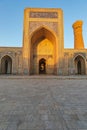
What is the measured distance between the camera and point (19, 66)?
44.1 ft

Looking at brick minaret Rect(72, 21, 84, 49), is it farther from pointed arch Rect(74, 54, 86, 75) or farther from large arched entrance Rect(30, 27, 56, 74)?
large arched entrance Rect(30, 27, 56, 74)

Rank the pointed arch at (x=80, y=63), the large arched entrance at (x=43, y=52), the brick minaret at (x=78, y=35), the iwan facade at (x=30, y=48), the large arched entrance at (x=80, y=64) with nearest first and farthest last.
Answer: the iwan facade at (x=30, y=48) → the pointed arch at (x=80, y=63) → the large arched entrance at (x=80, y=64) → the large arched entrance at (x=43, y=52) → the brick minaret at (x=78, y=35)

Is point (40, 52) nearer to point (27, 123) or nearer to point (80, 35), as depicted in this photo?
point (80, 35)

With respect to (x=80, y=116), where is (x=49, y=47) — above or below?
above

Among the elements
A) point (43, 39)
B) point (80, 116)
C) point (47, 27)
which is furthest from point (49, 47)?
point (80, 116)

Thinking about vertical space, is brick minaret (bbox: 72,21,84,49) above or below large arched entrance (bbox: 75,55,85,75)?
above

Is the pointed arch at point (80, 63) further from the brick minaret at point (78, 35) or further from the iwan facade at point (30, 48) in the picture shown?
the brick minaret at point (78, 35)

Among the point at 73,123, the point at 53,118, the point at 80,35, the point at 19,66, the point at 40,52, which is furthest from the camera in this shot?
the point at 80,35

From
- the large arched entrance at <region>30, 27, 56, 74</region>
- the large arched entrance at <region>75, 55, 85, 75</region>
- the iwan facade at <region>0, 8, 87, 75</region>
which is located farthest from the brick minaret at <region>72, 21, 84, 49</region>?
the large arched entrance at <region>30, 27, 56, 74</region>

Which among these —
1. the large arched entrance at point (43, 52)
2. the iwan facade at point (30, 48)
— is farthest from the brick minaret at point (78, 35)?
the large arched entrance at point (43, 52)

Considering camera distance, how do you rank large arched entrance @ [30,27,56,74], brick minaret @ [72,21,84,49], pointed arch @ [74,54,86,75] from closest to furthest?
pointed arch @ [74,54,86,75]
large arched entrance @ [30,27,56,74]
brick minaret @ [72,21,84,49]

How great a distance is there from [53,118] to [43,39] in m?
15.4

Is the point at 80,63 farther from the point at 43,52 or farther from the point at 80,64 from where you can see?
the point at 43,52

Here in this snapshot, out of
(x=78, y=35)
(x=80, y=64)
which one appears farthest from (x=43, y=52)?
(x=78, y=35)
